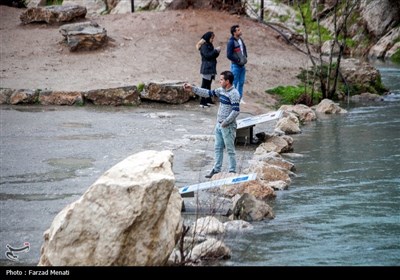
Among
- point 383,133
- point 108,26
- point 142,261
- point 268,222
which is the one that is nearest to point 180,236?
point 142,261

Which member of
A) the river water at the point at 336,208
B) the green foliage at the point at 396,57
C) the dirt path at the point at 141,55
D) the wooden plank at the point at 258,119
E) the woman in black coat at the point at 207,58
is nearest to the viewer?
the river water at the point at 336,208

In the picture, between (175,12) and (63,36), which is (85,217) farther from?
(175,12)

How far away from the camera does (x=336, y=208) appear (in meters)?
10.8

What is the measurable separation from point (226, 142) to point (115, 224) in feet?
17.3

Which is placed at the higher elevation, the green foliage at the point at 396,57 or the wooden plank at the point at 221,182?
the wooden plank at the point at 221,182

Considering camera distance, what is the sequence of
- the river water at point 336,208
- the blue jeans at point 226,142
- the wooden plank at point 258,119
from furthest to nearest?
the wooden plank at point 258,119
the blue jeans at point 226,142
the river water at point 336,208

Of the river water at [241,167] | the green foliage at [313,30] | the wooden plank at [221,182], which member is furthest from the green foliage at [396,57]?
the wooden plank at [221,182]

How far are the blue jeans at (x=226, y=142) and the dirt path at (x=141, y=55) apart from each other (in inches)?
279

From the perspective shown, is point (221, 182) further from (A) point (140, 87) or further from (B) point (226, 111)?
(A) point (140, 87)

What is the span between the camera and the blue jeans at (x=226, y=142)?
12008 millimetres

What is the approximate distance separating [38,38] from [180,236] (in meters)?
17.6

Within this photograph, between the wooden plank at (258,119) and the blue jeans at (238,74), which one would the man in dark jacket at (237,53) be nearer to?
the blue jeans at (238,74)

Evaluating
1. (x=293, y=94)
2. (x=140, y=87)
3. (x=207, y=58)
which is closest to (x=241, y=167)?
(x=207, y=58)

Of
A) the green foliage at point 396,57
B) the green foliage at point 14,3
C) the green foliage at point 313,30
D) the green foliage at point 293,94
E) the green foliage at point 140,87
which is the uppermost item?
the green foliage at point 14,3
